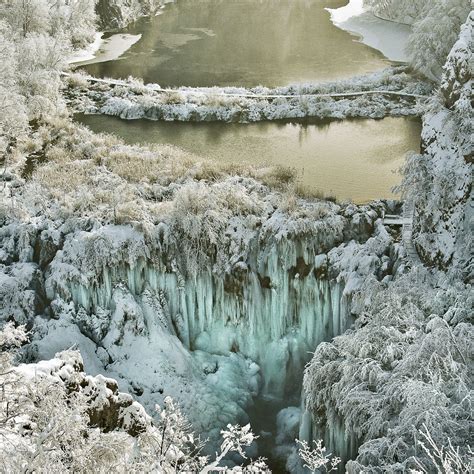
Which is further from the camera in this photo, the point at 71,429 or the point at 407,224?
the point at 407,224

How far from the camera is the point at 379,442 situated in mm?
11969

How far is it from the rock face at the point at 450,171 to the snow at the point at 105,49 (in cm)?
3080

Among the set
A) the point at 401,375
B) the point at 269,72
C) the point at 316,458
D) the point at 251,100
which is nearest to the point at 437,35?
the point at 269,72

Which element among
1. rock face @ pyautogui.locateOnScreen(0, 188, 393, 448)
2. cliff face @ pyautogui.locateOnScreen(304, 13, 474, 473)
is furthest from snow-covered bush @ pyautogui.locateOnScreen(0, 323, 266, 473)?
rock face @ pyautogui.locateOnScreen(0, 188, 393, 448)

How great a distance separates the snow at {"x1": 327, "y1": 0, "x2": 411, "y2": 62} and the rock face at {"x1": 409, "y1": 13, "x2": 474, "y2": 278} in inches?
1059

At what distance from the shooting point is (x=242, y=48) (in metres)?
45.7

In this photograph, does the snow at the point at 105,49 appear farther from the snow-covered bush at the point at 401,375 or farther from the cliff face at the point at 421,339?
the snow-covered bush at the point at 401,375

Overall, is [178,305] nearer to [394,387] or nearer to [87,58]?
[394,387]

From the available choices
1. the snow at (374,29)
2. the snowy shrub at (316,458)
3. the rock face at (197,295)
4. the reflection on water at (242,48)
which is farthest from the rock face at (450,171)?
the snow at (374,29)

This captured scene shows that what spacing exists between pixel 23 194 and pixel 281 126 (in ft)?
50.0

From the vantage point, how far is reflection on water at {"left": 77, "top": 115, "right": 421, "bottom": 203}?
944 inches

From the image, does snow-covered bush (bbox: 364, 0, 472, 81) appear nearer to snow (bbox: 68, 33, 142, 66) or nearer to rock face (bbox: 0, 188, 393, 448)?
snow (bbox: 68, 33, 142, 66)

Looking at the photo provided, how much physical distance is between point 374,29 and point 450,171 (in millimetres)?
37764

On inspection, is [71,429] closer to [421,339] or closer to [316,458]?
[316,458]
